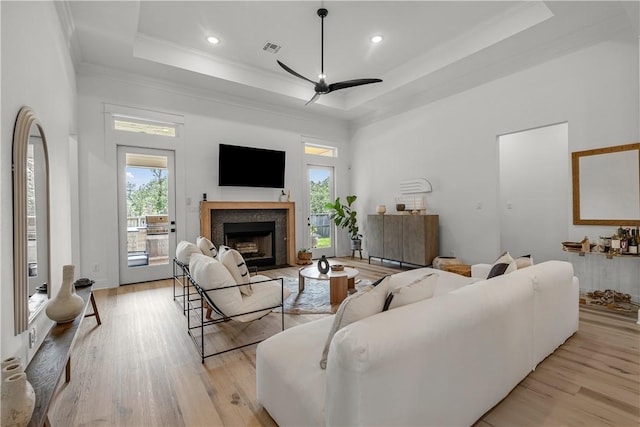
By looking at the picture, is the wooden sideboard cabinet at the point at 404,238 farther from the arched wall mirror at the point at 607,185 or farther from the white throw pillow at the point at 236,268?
the white throw pillow at the point at 236,268

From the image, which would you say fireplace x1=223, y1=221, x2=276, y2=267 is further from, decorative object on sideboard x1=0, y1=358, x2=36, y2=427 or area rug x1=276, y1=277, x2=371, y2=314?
decorative object on sideboard x1=0, y1=358, x2=36, y2=427

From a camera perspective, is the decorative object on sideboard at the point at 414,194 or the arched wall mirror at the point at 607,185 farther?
the decorative object on sideboard at the point at 414,194

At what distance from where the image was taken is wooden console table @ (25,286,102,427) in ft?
4.46

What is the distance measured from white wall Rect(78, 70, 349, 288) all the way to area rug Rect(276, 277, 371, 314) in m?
2.19

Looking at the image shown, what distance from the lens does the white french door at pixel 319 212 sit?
23.0 feet

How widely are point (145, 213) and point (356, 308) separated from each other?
475cm

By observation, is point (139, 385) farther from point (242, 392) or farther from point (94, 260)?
point (94, 260)

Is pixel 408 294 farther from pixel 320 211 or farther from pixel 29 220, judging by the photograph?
pixel 320 211

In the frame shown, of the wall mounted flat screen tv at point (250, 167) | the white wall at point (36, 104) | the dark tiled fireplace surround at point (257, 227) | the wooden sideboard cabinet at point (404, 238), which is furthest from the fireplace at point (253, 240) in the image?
the white wall at point (36, 104)

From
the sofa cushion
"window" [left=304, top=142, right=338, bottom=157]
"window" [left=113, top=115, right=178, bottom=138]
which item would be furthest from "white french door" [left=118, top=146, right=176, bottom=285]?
the sofa cushion

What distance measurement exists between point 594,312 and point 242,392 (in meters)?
3.95

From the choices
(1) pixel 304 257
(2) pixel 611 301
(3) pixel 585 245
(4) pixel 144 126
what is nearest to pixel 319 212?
(1) pixel 304 257

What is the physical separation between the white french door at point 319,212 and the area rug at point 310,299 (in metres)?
2.26

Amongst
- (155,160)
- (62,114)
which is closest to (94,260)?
(155,160)
